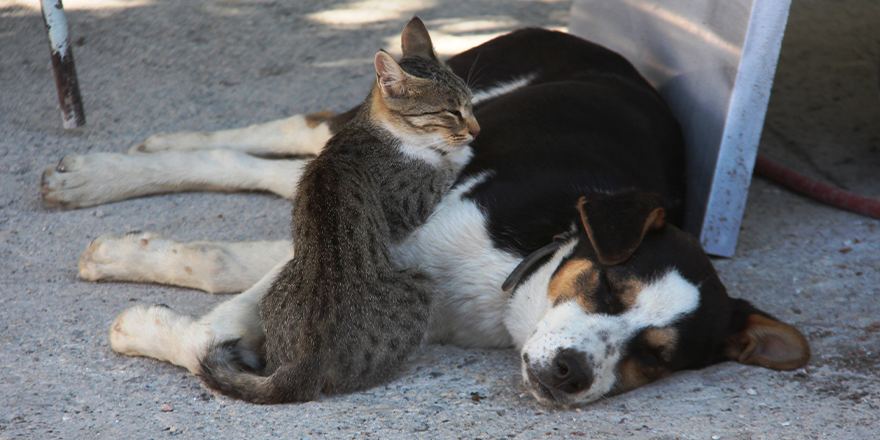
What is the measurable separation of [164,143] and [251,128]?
0.53m

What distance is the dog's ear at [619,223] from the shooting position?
2639 mm

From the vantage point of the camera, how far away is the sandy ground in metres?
2.49

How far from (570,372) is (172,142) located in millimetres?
2969

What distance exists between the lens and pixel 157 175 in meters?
4.07

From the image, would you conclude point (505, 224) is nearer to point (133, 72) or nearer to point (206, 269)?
point (206, 269)

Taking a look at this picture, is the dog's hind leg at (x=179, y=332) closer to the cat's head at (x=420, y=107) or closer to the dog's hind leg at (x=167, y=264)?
the dog's hind leg at (x=167, y=264)

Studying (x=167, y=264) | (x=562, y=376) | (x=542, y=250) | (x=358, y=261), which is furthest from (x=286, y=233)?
(x=562, y=376)

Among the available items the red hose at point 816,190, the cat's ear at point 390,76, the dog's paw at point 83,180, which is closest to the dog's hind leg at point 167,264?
the dog's paw at point 83,180

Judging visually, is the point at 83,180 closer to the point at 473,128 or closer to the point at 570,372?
the point at 473,128

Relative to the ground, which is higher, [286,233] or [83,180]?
[83,180]

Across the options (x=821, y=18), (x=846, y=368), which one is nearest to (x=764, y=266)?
(x=846, y=368)

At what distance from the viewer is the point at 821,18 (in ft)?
25.6

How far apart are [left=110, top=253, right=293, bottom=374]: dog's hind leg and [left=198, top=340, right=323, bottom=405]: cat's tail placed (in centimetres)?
6

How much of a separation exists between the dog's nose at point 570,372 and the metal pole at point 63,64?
345 centimetres
